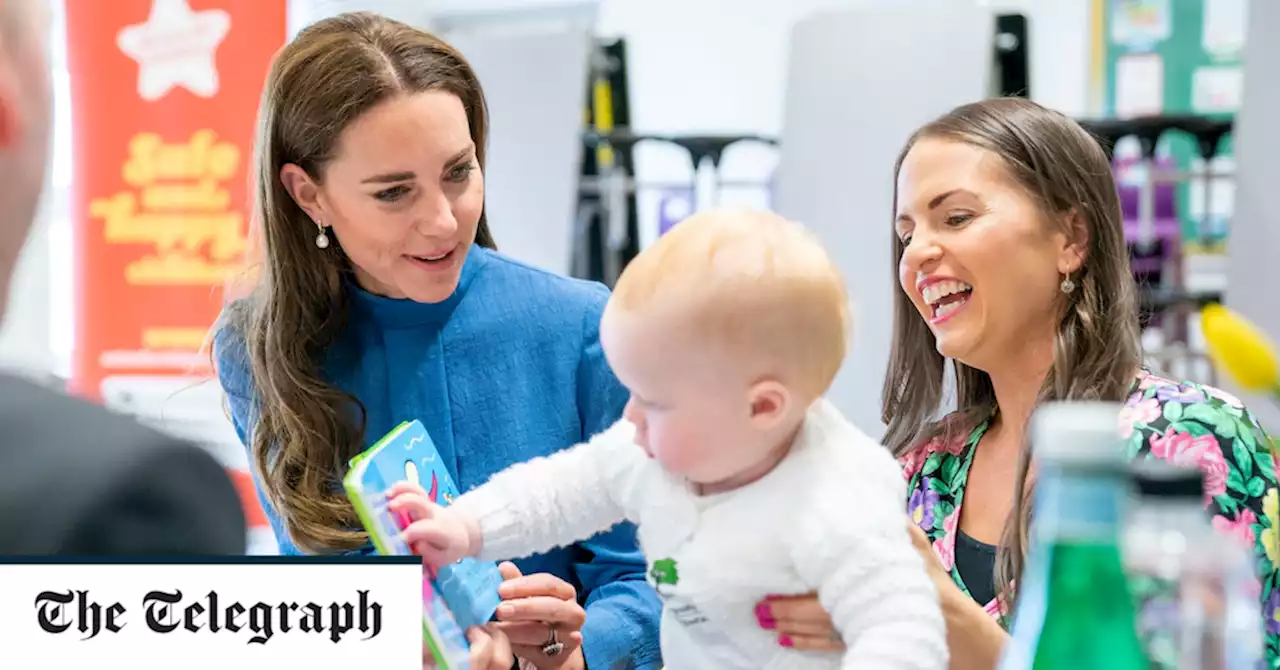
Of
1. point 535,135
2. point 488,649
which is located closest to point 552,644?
point 488,649

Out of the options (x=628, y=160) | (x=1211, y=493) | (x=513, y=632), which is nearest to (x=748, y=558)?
(x=513, y=632)

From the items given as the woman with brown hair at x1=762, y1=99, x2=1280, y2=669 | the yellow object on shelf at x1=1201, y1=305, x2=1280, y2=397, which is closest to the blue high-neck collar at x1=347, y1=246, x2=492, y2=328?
the woman with brown hair at x1=762, y1=99, x2=1280, y2=669

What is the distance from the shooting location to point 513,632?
1.14 m

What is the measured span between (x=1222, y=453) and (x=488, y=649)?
0.74m

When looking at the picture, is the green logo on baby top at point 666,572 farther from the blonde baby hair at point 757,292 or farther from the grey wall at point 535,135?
the grey wall at point 535,135

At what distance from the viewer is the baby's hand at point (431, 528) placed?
2.86 feet

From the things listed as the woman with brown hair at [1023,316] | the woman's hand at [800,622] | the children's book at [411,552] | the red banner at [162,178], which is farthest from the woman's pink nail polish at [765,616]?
the red banner at [162,178]

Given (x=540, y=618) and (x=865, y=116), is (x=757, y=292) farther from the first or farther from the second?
(x=865, y=116)

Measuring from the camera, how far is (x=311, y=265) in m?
1.48

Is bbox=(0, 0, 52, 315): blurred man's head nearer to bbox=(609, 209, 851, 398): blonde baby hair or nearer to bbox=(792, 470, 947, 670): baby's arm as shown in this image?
bbox=(609, 209, 851, 398): blonde baby hair

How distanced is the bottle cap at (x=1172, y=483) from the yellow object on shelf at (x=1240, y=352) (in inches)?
3.1

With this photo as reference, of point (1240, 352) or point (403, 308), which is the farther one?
point (403, 308)

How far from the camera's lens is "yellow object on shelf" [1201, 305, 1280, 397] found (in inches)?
25.0

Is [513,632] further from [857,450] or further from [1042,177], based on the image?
[1042,177]
